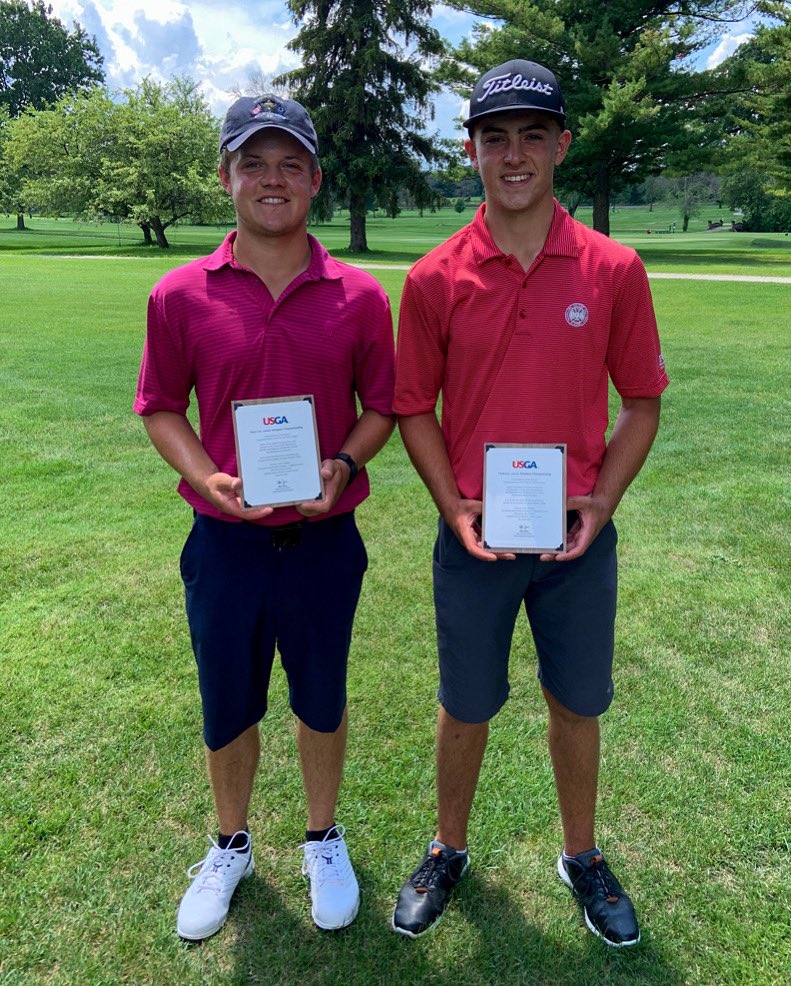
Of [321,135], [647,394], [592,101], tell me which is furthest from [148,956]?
[321,135]

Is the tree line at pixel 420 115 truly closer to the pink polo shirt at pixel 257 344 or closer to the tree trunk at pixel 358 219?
the tree trunk at pixel 358 219

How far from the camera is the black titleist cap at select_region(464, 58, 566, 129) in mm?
1882

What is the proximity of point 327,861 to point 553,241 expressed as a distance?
6.58 ft

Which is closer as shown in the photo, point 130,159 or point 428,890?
Result: point 428,890

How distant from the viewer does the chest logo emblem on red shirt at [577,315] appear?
1948 millimetres

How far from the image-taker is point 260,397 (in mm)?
2002

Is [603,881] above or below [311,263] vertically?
below

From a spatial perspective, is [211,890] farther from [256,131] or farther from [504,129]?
[504,129]

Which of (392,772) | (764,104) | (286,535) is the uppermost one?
(764,104)

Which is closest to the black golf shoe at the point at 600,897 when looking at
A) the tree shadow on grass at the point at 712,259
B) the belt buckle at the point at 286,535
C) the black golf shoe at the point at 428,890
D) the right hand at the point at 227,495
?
the black golf shoe at the point at 428,890

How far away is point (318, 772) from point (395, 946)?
1.81ft

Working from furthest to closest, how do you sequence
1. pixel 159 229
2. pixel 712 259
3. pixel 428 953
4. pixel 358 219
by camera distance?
pixel 159 229
pixel 358 219
pixel 712 259
pixel 428 953

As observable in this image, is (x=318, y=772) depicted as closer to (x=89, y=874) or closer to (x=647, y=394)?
(x=89, y=874)

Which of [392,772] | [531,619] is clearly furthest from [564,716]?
[392,772]
